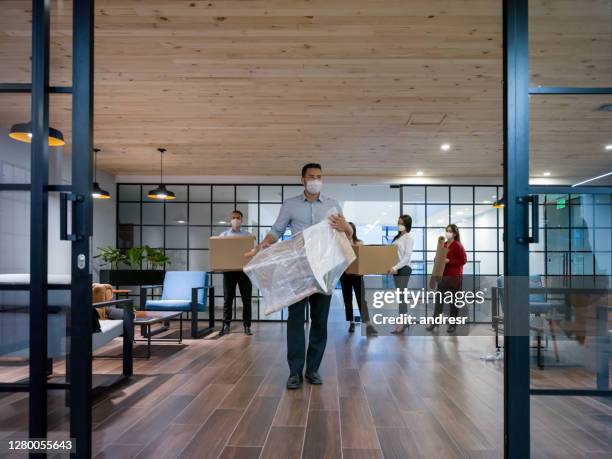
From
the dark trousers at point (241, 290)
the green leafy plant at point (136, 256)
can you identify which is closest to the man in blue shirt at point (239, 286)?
the dark trousers at point (241, 290)

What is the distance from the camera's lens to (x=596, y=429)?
1721 mm

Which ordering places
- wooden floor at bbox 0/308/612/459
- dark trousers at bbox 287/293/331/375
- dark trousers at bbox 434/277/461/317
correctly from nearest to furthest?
wooden floor at bbox 0/308/612/459, dark trousers at bbox 287/293/331/375, dark trousers at bbox 434/277/461/317

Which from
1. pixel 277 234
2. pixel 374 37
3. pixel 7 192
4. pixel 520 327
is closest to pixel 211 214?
pixel 277 234

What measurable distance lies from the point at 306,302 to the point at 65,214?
1.59 meters

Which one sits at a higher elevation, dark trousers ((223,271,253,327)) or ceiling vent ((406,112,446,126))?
ceiling vent ((406,112,446,126))

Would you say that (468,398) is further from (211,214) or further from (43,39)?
(211,214)

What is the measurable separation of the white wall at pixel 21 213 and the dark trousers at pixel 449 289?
4.51m

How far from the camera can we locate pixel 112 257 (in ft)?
21.1

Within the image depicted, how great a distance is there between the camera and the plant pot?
6.33m

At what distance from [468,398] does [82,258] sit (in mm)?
2185

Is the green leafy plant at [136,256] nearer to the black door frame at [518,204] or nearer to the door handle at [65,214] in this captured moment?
the door handle at [65,214]

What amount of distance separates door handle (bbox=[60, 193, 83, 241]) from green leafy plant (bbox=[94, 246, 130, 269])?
16.7ft

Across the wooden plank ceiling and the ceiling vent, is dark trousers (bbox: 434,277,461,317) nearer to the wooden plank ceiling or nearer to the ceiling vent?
the wooden plank ceiling

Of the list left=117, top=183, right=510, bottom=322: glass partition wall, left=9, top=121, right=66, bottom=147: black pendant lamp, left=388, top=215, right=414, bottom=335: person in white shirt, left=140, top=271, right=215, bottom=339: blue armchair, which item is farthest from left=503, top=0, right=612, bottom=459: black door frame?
left=117, top=183, right=510, bottom=322: glass partition wall
